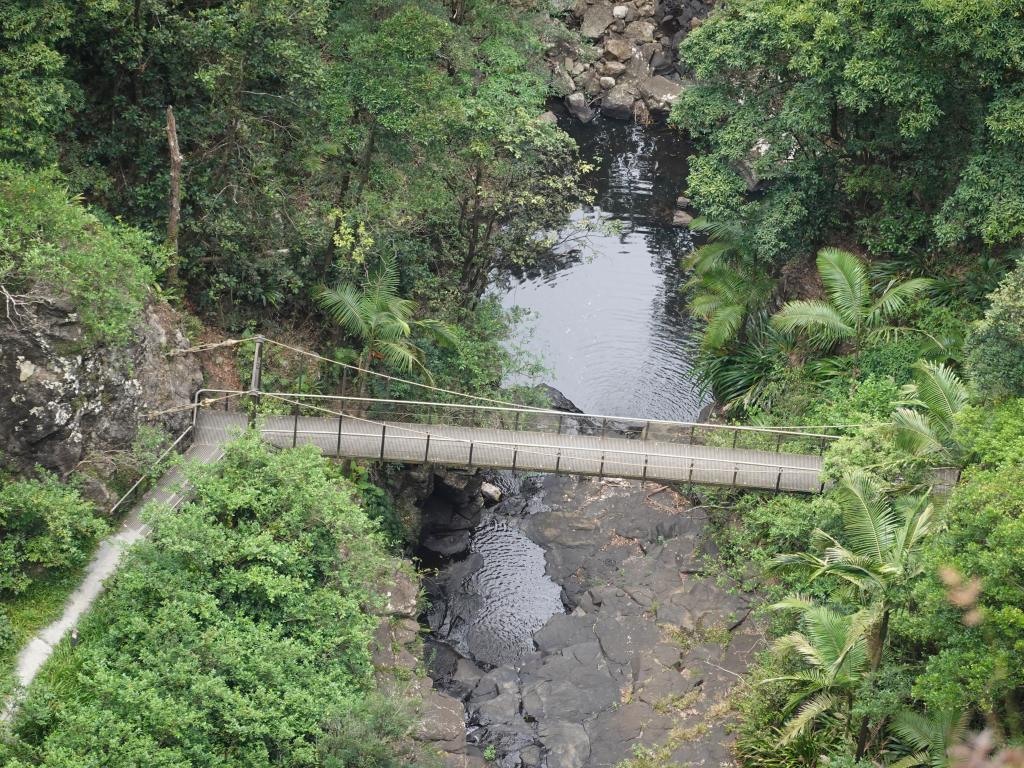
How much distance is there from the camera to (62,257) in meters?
15.5

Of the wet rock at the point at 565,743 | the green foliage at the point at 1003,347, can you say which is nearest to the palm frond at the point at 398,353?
the wet rock at the point at 565,743

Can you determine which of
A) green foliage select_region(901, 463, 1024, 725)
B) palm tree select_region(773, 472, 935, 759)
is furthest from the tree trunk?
green foliage select_region(901, 463, 1024, 725)

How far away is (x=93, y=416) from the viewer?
1609 cm

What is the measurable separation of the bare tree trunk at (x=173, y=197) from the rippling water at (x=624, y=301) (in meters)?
8.96

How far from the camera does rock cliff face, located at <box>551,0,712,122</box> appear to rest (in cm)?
4288

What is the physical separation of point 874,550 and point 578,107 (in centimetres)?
3038

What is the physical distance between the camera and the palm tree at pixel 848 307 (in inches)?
894

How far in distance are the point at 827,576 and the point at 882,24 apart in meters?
11.6

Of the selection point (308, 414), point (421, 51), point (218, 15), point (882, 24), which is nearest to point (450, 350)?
point (308, 414)

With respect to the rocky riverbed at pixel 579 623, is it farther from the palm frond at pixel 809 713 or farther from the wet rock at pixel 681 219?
the wet rock at pixel 681 219

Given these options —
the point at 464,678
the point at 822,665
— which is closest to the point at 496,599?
the point at 464,678

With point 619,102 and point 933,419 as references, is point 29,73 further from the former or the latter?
point 619,102

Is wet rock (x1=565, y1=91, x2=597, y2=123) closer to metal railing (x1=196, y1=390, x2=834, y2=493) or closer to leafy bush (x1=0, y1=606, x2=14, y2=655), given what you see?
metal railing (x1=196, y1=390, x2=834, y2=493)

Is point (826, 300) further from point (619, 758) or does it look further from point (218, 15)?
point (218, 15)
